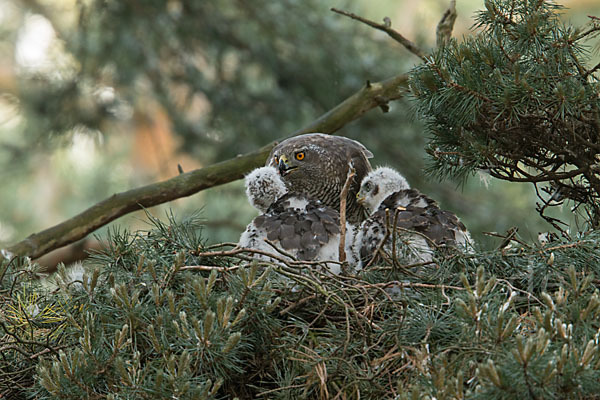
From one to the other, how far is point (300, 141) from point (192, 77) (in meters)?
2.31

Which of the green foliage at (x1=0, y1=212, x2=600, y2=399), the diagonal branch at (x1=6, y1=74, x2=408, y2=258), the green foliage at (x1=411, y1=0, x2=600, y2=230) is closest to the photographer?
the green foliage at (x1=0, y1=212, x2=600, y2=399)

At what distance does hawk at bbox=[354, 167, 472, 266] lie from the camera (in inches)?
107

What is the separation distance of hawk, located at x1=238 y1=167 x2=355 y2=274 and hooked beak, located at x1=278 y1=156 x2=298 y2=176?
0.66 meters

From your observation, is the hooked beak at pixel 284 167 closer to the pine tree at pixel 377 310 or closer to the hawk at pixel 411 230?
the hawk at pixel 411 230

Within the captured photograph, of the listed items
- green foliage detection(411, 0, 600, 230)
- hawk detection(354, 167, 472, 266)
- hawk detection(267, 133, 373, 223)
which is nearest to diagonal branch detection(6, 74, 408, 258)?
hawk detection(267, 133, 373, 223)

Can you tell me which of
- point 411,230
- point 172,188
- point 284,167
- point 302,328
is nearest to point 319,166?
point 284,167

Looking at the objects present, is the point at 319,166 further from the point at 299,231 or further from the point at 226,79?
the point at 226,79

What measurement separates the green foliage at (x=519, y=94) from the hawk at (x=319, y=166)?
1.22 metres

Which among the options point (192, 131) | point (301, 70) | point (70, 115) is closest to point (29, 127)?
point (70, 115)

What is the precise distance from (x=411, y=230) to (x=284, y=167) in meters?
1.26

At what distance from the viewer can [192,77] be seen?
6.10 m

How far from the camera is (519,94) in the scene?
8.11ft

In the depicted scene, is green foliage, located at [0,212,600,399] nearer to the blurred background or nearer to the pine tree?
the pine tree

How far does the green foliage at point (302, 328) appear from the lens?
5.94ft
